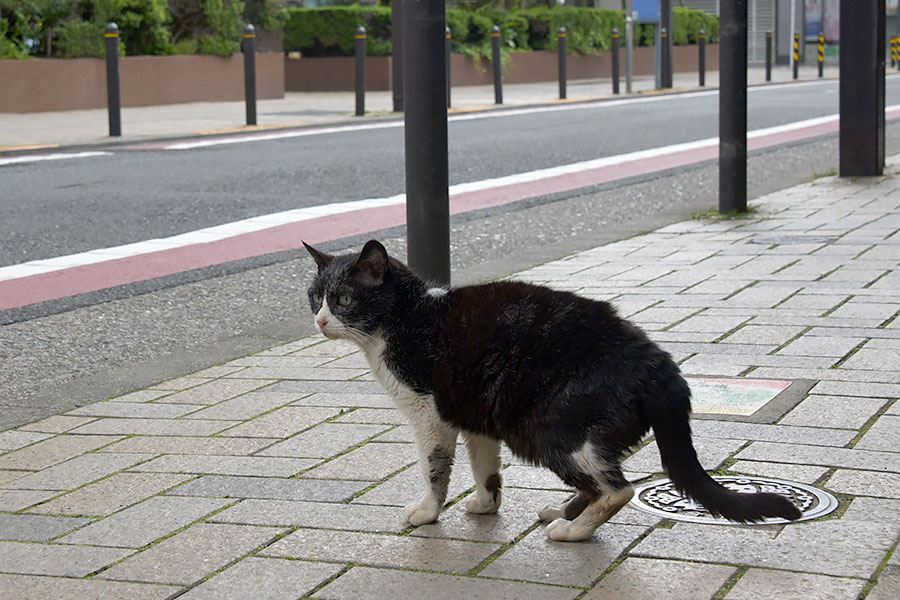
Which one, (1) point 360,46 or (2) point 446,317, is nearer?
(2) point 446,317

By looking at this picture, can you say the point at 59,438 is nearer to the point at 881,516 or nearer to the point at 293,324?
the point at 293,324

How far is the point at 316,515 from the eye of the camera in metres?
3.41

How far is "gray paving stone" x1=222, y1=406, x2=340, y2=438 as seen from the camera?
4266 mm

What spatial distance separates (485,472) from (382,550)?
14.5 inches

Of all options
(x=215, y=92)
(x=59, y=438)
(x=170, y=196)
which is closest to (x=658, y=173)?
(x=170, y=196)

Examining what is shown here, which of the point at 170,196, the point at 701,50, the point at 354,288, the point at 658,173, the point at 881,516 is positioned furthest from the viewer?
the point at 701,50

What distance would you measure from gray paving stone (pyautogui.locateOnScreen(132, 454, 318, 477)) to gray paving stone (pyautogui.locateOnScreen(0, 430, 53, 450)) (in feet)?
1.83

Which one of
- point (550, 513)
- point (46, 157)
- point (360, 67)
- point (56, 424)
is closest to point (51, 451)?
point (56, 424)

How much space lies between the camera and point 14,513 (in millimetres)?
3553

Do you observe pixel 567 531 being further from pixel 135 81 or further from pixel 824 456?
pixel 135 81

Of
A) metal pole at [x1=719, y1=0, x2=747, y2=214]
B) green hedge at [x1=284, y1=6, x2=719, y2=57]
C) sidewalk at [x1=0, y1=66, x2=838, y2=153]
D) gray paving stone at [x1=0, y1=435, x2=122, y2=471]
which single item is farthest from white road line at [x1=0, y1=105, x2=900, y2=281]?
green hedge at [x1=284, y1=6, x2=719, y2=57]

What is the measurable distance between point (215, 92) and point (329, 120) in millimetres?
6377

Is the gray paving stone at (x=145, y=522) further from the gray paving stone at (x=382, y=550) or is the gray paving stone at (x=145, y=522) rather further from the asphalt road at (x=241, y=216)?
the asphalt road at (x=241, y=216)

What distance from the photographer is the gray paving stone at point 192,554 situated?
3021mm
